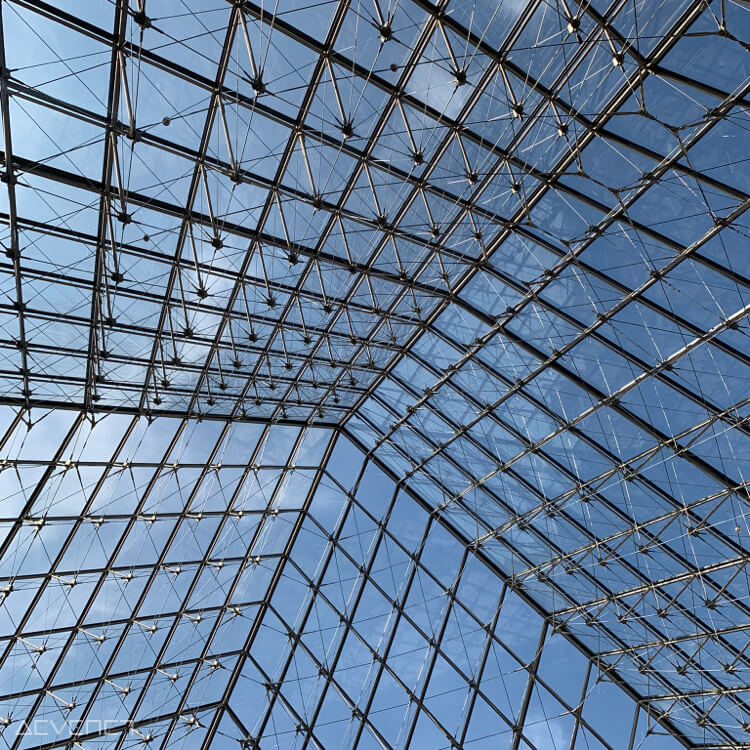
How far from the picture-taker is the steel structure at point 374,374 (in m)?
16.2

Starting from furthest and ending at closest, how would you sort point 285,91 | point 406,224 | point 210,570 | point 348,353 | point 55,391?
point 210,570 → point 348,353 → point 55,391 → point 406,224 → point 285,91

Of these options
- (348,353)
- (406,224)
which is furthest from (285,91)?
(348,353)

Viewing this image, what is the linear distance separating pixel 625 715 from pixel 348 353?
20534 millimetres

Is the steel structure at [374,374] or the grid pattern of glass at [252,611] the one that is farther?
the grid pattern of glass at [252,611]

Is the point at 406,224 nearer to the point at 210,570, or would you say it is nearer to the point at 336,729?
the point at 210,570

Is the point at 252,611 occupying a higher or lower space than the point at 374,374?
lower

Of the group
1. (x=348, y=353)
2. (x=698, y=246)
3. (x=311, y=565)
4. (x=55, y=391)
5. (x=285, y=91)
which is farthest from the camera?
(x=311, y=565)

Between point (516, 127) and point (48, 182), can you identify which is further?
point (516, 127)

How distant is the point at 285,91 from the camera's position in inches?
670

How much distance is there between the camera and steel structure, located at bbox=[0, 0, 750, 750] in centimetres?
1622

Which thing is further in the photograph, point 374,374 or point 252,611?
point 252,611

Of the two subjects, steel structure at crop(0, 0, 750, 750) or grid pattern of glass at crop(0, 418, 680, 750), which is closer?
steel structure at crop(0, 0, 750, 750)

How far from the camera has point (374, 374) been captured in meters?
29.2

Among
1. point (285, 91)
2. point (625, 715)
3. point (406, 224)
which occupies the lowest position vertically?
point (625, 715)
